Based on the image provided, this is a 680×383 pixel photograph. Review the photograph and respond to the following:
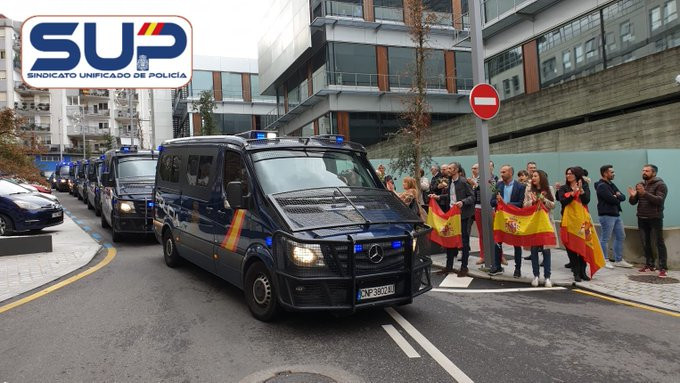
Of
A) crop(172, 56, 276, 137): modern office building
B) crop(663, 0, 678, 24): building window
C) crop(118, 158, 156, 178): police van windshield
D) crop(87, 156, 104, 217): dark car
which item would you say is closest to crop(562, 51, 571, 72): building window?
crop(663, 0, 678, 24): building window

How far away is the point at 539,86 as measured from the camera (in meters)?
18.9

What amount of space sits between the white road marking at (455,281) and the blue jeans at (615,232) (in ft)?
9.42

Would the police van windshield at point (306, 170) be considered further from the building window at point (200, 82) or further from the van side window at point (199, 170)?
the building window at point (200, 82)

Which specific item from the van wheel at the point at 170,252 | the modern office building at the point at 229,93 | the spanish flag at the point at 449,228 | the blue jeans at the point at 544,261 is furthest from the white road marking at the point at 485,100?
the modern office building at the point at 229,93

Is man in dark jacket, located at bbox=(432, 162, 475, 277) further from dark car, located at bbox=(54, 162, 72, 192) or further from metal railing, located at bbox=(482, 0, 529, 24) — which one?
dark car, located at bbox=(54, 162, 72, 192)

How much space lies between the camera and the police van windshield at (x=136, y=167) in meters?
12.3

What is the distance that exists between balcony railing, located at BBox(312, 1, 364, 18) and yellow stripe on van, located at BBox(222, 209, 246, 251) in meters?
24.5

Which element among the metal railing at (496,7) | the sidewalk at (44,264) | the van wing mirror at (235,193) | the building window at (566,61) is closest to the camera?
the van wing mirror at (235,193)

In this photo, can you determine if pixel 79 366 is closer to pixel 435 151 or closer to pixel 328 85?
pixel 435 151

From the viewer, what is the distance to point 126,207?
11.0 m

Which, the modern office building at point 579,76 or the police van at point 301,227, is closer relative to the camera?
the police van at point 301,227

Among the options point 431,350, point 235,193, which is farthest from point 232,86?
point 431,350

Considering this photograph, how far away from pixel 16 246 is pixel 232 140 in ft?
21.4

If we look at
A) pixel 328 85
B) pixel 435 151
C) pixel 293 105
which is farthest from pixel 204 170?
pixel 293 105
